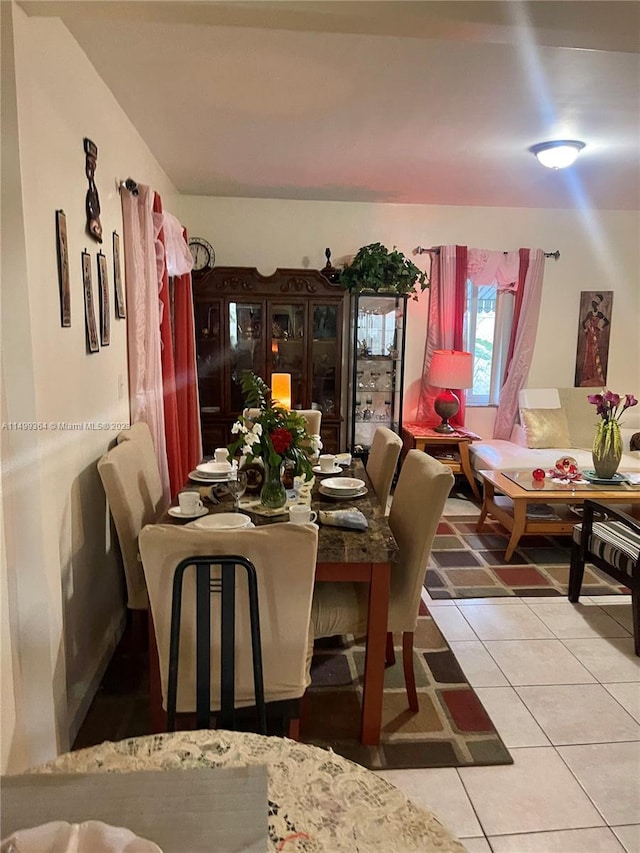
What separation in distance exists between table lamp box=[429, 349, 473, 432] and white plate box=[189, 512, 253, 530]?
307cm

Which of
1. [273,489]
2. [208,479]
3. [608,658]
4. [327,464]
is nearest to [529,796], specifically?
[608,658]

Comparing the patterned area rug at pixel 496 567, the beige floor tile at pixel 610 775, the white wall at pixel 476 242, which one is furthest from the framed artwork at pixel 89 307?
the white wall at pixel 476 242

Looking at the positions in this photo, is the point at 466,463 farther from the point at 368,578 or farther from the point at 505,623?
the point at 368,578

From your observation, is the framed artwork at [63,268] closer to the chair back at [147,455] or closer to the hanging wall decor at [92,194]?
the hanging wall decor at [92,194]

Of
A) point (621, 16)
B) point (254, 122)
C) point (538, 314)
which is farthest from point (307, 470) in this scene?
point (538, 314)

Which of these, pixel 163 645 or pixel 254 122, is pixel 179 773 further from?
pixel 254 122

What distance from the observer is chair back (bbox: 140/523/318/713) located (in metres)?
1.54

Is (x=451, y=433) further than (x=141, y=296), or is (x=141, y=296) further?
(x=451, y=433)

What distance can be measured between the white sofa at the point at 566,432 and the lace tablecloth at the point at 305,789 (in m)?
3.80

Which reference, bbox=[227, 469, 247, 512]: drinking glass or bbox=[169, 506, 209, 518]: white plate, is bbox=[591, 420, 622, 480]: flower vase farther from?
bbox=[169, 506, 209, 518]: white plate

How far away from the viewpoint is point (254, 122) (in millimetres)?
2965

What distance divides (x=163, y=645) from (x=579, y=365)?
16.0 feet

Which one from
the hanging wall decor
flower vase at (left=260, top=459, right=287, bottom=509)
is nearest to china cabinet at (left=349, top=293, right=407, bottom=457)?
flower vase at (left=260, top=459, right=287, bottom=509)

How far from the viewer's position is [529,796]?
185cm
